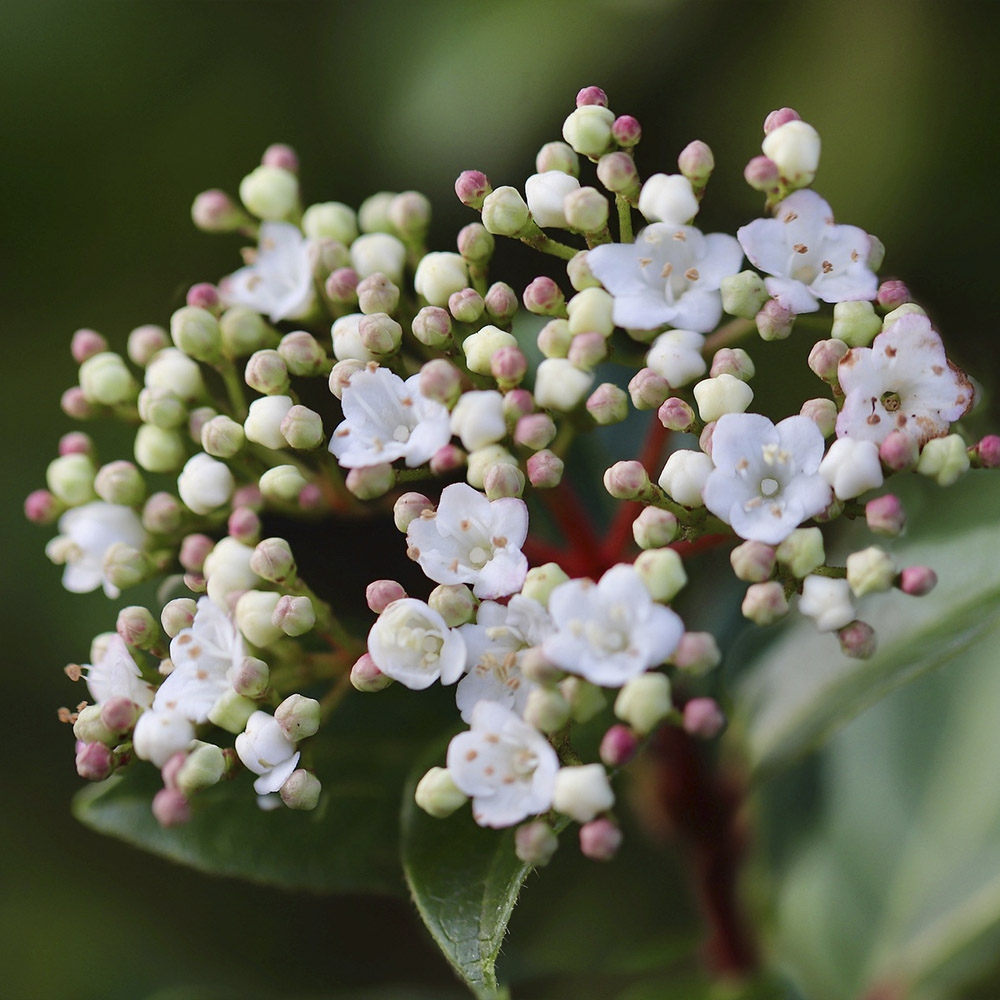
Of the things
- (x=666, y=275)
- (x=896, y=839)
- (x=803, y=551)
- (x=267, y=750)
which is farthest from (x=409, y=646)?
(x=896, y=839)

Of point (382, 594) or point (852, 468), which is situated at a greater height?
point (382, 594)

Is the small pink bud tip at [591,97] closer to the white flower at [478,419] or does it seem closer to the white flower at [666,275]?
the white flower at [666,275]

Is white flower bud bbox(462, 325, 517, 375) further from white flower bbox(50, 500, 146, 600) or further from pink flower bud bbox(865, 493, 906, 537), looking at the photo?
white flower bbox(50, 500, 146, 600)

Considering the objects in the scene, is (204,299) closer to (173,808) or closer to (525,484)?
(525,484)

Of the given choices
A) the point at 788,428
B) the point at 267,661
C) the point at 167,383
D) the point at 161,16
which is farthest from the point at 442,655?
the point at 161,16

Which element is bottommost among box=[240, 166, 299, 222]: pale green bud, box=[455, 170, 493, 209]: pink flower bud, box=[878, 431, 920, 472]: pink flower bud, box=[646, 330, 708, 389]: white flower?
box=[878, 431, 920, 472]: pink flower bud

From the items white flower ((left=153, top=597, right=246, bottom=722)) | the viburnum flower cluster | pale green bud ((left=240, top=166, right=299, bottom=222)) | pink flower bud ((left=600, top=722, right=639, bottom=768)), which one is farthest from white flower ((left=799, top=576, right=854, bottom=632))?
pale green bud ((left=240, top=166, right=299, bottom=222))
